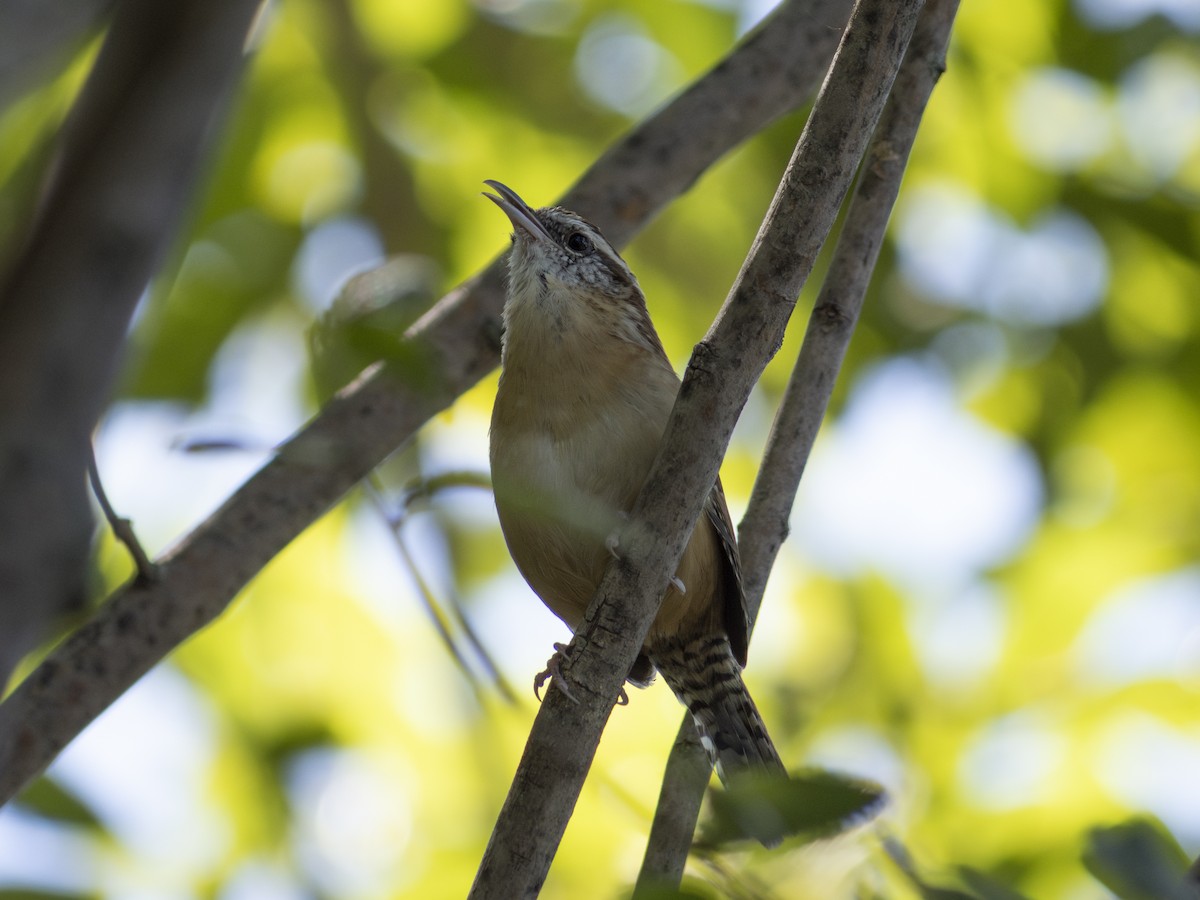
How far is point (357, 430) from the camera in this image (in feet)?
11.1

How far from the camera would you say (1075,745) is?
5.35m

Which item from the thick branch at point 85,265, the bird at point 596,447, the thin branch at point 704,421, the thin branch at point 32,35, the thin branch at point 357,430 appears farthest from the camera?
the bird at point 596,447

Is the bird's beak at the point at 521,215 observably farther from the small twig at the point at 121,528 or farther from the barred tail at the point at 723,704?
the small twig at the point at 121,528

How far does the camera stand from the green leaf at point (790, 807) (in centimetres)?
149

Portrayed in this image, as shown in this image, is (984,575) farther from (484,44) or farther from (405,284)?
(405,284)

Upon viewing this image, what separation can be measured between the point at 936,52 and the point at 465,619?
1.84m

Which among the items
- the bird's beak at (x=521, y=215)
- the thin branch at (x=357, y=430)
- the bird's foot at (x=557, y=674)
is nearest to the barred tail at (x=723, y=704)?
the bird's foot at (x=557, y=674)

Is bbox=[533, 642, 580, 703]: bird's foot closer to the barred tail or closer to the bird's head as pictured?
the barred tail

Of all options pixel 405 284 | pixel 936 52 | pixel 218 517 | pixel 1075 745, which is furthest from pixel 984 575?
pixel 405 284

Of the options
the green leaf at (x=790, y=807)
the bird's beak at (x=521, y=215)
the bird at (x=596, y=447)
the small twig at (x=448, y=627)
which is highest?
the bird's beak at (x=521, y=215)

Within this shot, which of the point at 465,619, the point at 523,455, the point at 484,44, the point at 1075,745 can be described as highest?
the point at 484,44

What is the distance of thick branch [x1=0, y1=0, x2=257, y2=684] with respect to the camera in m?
1.75

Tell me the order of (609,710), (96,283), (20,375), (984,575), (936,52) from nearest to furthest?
(20,375) < (96,283) < (609,710) < (936,52) < (984,575)

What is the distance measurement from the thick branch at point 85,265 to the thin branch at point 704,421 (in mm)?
906
